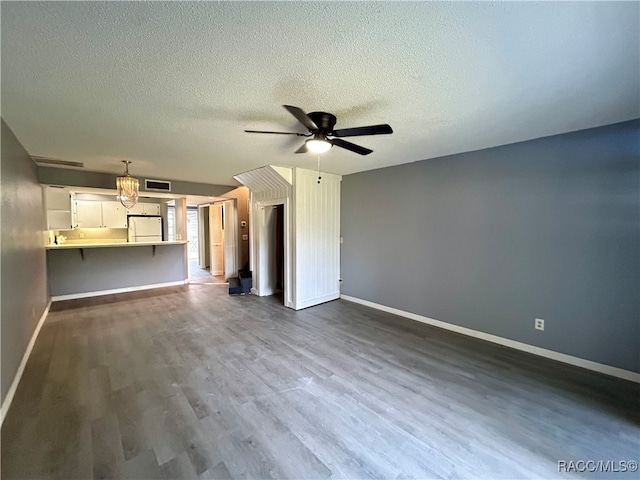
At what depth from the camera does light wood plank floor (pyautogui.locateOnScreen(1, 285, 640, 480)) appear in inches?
66.6

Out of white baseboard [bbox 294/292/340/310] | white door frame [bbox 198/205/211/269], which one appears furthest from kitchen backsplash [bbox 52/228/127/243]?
white baseboard [bbox 294/292/340/310]

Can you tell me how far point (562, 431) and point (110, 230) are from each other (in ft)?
26.3

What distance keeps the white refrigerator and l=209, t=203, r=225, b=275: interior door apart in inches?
74.3

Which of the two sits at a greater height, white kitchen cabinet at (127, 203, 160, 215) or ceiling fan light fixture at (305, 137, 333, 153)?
ceiling fan light fixture at (305, 137, 333, 153)

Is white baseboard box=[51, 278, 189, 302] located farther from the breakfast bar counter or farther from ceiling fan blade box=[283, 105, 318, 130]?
ceiling fan blade box=[283, 105, 318, 130]

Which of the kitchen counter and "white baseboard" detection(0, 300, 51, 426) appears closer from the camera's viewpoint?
"white baseboard" detection(0, 300, 51, 426)

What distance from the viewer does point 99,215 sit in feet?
19.0

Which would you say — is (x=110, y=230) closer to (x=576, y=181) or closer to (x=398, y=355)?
(x=398, y=355)

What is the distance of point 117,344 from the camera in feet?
11.1

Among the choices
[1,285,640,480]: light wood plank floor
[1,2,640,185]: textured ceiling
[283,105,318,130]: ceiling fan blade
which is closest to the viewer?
[1,2,640,185]: textured ceiling

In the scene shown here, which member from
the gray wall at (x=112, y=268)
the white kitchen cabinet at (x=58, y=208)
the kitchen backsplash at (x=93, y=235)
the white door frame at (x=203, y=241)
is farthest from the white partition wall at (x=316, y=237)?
the white door frame at (x=203, y=241)

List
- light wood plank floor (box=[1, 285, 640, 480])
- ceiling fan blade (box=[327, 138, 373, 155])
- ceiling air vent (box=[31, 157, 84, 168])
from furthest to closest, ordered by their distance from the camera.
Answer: ceiling air vent (box=[31, 157, 84, 168]) < ceiling fan blade (box=[327, 138, 373, 155]) < light wood plank floor (box=[1, 285, 640, 480])

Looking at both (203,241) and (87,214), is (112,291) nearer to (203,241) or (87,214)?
(87,214)

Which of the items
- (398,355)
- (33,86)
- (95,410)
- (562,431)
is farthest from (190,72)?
(562,431)
